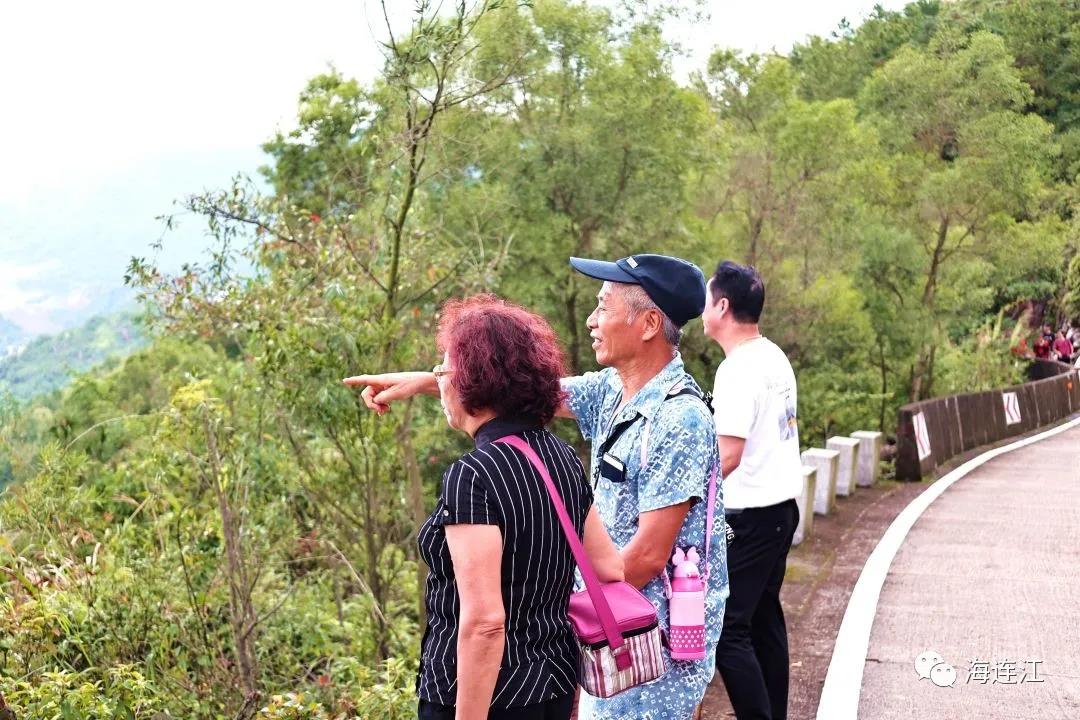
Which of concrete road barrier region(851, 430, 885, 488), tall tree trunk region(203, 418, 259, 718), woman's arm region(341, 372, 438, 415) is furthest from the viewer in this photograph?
concrete road barrier region(851, 430, 885, 488)

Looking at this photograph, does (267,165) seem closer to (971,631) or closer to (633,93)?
(633,93)

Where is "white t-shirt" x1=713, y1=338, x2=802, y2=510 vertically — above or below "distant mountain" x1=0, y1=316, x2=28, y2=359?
→ below

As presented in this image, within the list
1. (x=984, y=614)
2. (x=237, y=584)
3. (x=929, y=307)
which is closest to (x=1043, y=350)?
(x=929, y=307)

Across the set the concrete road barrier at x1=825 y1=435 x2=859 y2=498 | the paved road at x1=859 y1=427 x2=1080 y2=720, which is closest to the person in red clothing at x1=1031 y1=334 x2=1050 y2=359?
the paved road at x1=859 y1=427 x2=1080 y2=720

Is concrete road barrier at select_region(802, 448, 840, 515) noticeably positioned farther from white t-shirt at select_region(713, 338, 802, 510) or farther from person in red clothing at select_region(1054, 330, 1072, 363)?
person in red clothing at select_region(1054, 330, 1072, 363)

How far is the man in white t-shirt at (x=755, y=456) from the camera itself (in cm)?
402

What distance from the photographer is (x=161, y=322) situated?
Answer: 26.6 ft

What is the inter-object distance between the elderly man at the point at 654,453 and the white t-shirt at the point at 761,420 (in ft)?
3.61

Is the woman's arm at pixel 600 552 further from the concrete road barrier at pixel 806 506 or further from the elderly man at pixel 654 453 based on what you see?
the concrete road barrier at pixel 806 506

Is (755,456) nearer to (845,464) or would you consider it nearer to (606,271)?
(606,271)

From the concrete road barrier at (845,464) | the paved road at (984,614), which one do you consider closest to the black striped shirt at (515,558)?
the paved road at (984,614)

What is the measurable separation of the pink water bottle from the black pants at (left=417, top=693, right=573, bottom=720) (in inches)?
13.4

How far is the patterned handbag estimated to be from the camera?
2.52 m

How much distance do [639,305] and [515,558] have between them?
0.84 metres
